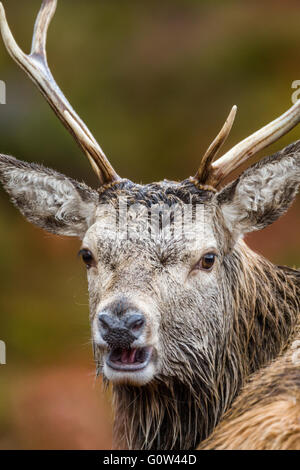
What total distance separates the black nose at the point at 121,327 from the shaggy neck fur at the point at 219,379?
1.46ft

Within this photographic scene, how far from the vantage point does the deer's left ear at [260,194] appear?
4.62 meters

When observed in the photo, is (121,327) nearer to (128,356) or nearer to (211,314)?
(128,356)

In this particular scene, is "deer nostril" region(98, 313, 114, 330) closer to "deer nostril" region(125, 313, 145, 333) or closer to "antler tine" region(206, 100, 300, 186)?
"deer nostril" region(125, 313, 145, 333)

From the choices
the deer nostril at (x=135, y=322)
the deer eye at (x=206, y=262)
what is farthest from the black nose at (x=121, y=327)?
the deer eye at (x=206, y=262)

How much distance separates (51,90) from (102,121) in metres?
12.0

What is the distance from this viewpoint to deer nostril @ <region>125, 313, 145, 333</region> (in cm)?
399

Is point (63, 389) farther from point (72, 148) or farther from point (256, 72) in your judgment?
point (256, 72)

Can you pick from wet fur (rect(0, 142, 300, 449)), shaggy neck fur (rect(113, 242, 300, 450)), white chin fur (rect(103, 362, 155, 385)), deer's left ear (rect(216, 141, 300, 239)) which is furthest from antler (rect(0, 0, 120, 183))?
white chin fur (rect(103, 362, 155, 385))

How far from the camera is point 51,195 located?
5070 mm

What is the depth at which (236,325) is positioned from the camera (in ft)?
15.3

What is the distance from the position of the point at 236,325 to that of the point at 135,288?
0.78 metres

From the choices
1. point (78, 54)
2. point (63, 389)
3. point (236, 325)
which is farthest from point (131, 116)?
point (236, 325)

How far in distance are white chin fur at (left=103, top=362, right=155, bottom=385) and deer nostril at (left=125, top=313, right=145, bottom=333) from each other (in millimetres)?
234

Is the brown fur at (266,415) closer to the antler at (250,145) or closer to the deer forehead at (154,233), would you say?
the deer forehead at (154,233)
